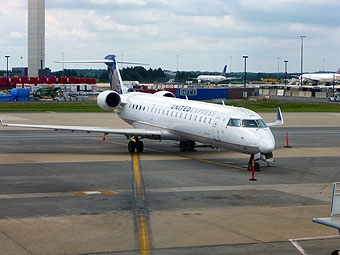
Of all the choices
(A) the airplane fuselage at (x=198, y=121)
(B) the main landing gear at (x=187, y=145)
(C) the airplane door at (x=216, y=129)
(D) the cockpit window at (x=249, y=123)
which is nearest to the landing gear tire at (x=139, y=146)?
(A) the airplane fuselage at (x=198, y=121)

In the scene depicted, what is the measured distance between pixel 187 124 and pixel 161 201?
11.0m

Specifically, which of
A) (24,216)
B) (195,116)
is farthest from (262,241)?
(195,116)

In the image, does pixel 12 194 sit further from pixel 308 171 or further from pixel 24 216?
pixel 308 171

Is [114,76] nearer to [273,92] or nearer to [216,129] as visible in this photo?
[216,129]

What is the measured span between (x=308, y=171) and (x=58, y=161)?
1255 cm

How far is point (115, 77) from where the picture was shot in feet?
134

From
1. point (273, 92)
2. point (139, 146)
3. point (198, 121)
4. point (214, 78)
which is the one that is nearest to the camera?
point (198, 121)

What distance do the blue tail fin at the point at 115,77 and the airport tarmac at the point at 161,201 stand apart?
6.41 meters

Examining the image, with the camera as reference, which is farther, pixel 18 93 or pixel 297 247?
pixel 18 93

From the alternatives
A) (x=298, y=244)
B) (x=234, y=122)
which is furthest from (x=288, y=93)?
(x=298, y=244)

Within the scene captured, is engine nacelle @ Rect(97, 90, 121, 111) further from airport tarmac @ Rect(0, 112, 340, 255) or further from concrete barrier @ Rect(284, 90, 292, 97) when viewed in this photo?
concrete barrier @ Rect(284, 90, 292, 97)

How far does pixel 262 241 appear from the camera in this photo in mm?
14742

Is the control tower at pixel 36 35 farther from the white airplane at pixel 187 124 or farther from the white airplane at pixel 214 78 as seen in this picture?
the white airplane at pixel 187 124

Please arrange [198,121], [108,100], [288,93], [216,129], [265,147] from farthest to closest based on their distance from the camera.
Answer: [288,93] → [108,100] → [198,121] → [216,129] → [265,147]
